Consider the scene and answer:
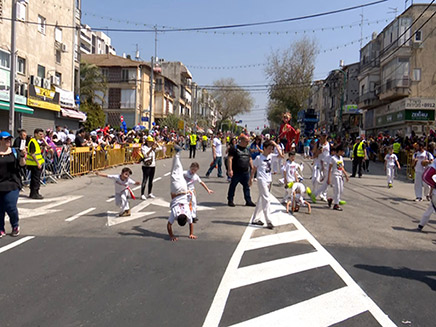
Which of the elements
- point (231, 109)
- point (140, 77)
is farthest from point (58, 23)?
point (231, 109)

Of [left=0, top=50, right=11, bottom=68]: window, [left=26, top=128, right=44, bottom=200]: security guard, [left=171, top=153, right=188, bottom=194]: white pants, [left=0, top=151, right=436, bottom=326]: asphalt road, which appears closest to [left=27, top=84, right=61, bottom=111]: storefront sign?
[left=0, top=50, right=11, bottom=68]: window

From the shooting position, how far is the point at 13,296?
15.3 feet

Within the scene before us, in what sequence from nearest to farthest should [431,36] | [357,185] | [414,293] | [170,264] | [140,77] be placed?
1. [414,293]
2. [170,264]
3. [357,185]
4. [431,36]
5. [140,77]

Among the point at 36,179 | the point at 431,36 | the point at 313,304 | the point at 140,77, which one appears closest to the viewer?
the point at 313,304

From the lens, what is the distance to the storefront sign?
80.3 ft

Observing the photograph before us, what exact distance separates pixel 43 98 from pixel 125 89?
2539 centimetres

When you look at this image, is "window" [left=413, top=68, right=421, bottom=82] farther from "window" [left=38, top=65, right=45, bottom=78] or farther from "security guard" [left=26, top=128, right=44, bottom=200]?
"security guard" [left=26, top=128, right=44, bottom=200]

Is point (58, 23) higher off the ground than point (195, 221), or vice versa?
point (58, 23)

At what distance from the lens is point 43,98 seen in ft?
85.2

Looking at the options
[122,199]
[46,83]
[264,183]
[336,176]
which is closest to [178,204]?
[264,183]

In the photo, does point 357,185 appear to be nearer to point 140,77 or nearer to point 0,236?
point 0,236

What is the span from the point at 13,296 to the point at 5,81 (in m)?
20.7

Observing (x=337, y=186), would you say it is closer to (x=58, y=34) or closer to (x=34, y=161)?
(x=34, y=161)

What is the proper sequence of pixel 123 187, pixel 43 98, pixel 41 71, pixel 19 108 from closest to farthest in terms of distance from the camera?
pixel 123 187, pixel 19 108, pixel 43 98, pixel 41 71
